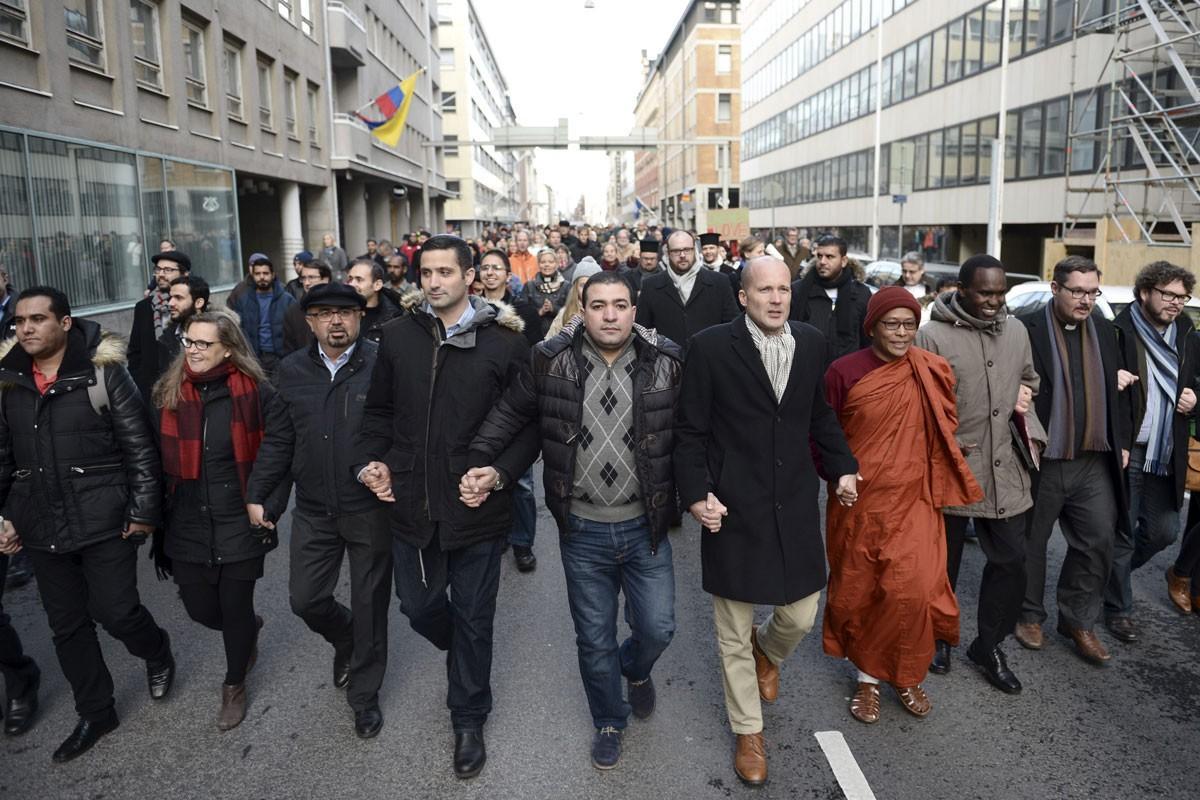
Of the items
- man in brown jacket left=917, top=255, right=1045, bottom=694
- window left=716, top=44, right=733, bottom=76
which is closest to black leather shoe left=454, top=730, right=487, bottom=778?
man in brown jacket left=917, top=255, right=1045, bottom=694

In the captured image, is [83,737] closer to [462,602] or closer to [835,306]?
[462,602]

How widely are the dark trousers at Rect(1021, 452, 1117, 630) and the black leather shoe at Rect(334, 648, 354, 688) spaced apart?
3.52 metres

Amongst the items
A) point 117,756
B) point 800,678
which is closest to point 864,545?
point 800,678

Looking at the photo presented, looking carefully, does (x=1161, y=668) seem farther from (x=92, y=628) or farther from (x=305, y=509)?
(x=92, y=628)

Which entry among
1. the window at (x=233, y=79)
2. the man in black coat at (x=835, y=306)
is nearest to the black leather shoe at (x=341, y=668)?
the man in black coat at (x=835, y=306)

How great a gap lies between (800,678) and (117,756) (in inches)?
126

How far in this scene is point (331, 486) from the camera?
4.20 metres

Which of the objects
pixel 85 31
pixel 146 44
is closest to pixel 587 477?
pixel 85 31

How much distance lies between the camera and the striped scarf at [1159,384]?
530cm

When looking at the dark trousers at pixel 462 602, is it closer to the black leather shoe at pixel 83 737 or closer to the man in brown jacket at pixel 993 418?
the black leather shoe at pixel 83 737

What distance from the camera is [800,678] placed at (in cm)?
481

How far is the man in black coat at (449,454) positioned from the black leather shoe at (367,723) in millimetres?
459

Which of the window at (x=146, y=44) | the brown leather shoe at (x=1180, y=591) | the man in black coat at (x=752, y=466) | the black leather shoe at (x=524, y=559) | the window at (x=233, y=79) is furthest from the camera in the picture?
the window at (x=233, y=79)

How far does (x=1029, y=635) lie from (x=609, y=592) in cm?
259
